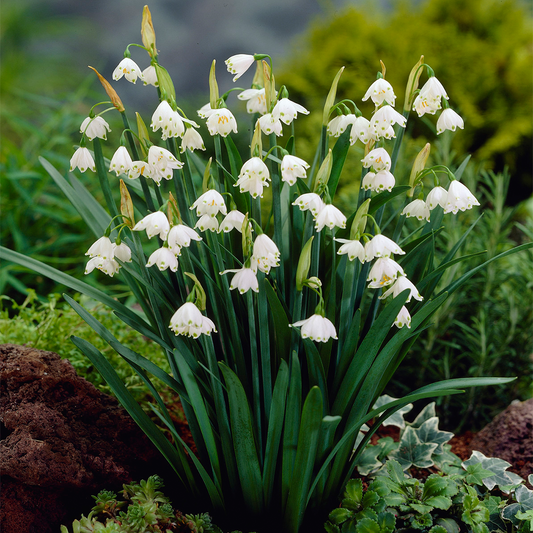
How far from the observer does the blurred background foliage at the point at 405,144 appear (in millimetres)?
1687

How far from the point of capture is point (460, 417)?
1.78 metres

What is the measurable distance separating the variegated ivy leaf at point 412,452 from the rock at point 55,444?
0.62 m

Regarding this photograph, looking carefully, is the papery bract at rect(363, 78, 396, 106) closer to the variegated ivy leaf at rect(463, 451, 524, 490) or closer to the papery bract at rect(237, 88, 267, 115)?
the papery bract at rect(237, 88, 267, 115)

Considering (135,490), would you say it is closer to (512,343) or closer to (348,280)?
(348,280)

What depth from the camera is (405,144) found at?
2426 millimetres

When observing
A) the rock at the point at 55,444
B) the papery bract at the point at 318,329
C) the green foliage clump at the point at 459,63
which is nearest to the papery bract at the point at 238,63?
the papery bract at the point at 318,329

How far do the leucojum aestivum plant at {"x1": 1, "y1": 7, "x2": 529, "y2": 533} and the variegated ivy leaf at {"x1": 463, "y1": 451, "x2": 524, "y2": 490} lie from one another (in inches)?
14.8

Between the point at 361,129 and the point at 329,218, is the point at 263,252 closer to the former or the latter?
the point at 329,218

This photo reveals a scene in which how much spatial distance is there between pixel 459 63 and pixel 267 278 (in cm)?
334

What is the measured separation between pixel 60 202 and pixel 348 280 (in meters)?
1.92

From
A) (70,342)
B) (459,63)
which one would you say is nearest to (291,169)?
(70,342)

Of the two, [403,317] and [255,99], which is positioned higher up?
[255,99]

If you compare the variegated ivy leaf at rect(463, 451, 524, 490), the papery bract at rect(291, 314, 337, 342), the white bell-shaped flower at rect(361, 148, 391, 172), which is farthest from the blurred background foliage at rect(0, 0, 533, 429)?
the papery bract at rect(291, 314, 337, 342)

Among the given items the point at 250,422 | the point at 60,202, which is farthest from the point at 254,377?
the point at 60,202
